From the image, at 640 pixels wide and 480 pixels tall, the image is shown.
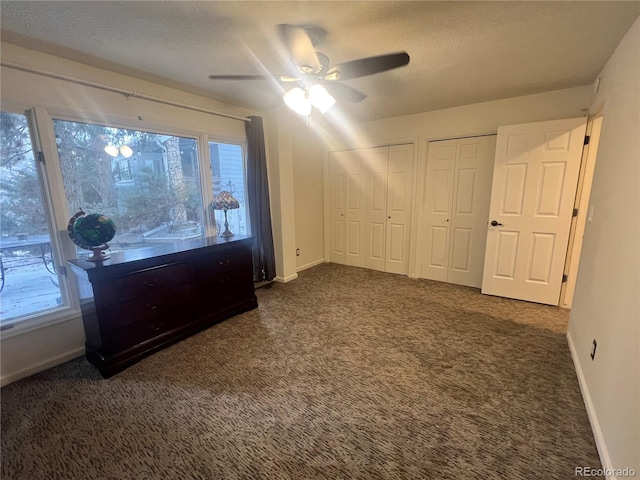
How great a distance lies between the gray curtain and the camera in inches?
135

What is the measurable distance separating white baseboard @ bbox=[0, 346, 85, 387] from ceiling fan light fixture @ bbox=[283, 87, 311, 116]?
A: 2593 millimetres

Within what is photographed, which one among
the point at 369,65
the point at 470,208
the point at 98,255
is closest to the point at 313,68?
Result: the point at 369,65

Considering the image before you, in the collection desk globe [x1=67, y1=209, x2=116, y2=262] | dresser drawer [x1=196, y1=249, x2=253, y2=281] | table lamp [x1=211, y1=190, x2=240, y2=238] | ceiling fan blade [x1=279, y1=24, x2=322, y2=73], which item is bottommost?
dresser drawer [x1=196, y1=249, x2=253, y2=281]

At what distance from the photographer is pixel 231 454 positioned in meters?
1.43

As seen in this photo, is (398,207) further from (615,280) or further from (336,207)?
(615,280)

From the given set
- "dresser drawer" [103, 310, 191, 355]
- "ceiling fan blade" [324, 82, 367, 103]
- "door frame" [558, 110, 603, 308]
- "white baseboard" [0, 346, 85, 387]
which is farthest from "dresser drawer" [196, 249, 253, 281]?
"door frame" [558, 110, 603, 308]

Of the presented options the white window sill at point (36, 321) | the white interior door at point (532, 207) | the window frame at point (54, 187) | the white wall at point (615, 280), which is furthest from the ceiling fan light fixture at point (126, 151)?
the white interior door at point (532, 207)

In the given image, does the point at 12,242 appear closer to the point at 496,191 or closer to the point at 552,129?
the point at 496,191

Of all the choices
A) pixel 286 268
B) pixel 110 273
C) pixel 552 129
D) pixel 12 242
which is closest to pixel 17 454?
pixel 110 273

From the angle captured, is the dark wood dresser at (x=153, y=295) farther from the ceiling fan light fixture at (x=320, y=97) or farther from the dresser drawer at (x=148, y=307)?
the ceiling fan light fixture at (x=320, y=97)

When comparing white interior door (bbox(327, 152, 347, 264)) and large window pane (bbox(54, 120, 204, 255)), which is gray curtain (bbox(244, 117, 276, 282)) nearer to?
large window pane (bbox(54, 120, 204, 255))

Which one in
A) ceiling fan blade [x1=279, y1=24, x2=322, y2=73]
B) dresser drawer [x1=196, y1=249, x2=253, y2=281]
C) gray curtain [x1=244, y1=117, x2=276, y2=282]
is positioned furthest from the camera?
gray curtain [x1=244, y1=117, x2=276, y2=282]

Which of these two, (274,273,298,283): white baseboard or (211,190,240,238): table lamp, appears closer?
(211,190,240,238): table lamp

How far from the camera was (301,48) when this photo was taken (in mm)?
1566
